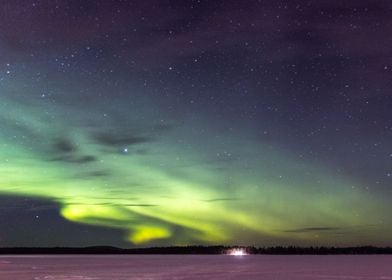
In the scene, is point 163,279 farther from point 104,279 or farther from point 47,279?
point 47,279

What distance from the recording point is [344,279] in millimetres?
45594

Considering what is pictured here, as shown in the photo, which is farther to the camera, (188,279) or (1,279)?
(1,279)

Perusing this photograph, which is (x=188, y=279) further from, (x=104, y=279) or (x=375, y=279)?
(x=375, y=279)

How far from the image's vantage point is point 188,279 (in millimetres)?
44594

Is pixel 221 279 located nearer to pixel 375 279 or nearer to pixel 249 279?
pixel 249 279

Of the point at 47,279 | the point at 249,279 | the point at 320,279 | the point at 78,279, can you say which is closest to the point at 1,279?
the point at 47,279

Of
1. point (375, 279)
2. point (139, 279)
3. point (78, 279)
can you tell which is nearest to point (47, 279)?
point (78, 279)

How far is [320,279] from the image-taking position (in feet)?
150

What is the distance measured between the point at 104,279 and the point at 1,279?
32.4 ft

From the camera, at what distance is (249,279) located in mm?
46562

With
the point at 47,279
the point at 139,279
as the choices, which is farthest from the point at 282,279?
the point at 47,279

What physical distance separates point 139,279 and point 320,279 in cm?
1557

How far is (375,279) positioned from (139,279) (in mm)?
20207

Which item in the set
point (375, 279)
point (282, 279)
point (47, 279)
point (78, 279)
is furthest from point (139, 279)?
point (375, 279)
